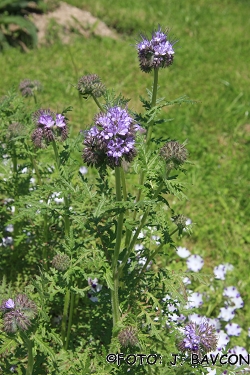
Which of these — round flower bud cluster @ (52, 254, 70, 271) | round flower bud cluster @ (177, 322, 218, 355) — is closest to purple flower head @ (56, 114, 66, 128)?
round flower bud cluster @ (52, 254, 70, 271)

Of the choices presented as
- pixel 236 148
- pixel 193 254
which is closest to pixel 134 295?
pixel 193 254

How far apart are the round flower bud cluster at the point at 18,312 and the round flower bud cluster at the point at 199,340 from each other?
0.71 meters

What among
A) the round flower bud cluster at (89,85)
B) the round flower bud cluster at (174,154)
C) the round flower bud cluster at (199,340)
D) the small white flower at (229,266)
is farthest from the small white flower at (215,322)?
the round flower bud cluster at (89,85)

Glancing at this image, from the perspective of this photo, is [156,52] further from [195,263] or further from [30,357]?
[195,263]

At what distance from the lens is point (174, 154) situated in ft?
6.68

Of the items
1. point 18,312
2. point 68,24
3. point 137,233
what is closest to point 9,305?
point 18,312

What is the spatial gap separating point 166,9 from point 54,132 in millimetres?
5876

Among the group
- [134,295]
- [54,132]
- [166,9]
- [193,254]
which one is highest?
[166,9]

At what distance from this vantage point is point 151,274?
246 cm

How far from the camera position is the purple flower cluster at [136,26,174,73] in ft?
7.67

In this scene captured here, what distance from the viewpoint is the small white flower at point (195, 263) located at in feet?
11.8

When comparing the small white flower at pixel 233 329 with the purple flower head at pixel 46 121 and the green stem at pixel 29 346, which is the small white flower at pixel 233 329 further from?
the purple flower head at pixel 46 121

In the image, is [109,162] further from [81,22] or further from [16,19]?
[81,22]

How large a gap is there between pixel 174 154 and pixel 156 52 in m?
0.57
